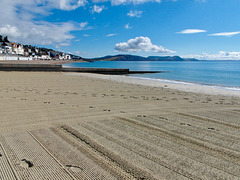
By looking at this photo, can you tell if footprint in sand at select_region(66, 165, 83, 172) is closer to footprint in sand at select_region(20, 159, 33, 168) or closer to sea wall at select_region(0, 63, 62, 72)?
footprint in sand at select_region(20, 159, 33, 168)

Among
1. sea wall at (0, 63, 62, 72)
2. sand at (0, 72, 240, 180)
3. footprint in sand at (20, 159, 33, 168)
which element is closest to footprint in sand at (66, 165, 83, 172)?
sand at (0, 72, 240, 180)

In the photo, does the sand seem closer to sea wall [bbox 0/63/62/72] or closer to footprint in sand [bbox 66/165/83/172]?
footprint in sand [bbox 66/165/83/172]

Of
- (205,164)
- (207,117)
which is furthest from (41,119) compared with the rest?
(207,117)

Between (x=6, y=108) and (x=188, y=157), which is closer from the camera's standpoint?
(x=188, y=157)

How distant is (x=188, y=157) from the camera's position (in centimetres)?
277

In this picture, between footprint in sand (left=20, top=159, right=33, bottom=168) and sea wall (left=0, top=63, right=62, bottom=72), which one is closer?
footprint in sand (left=20, top=159, right=33, bottom=168)

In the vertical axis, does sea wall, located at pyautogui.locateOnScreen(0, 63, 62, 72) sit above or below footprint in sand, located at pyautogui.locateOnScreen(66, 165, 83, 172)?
above

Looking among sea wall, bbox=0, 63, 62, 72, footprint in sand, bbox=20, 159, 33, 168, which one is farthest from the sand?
sea wall, bbox=0, 63, 62, 72

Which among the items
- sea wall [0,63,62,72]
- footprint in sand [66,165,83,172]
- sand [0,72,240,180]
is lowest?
footprint in sand [66,165,83,172]

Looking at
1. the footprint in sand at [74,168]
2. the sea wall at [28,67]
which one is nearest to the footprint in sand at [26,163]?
the footprint in sand at [74,168]

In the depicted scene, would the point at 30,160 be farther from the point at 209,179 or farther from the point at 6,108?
the point at 6,108

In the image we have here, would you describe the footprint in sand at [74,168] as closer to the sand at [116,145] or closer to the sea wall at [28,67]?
the sand at [116,145]

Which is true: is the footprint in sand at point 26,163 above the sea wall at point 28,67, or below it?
below

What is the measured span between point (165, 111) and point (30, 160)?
392 centimetres
